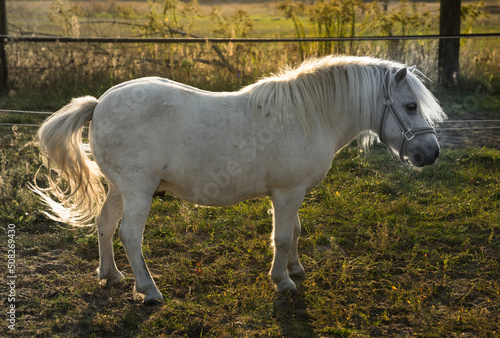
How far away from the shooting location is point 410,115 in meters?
3.47

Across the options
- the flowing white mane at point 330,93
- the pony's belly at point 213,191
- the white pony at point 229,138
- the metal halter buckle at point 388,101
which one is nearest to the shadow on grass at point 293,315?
the white pony at point 229,138

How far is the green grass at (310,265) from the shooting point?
3162 millimetres

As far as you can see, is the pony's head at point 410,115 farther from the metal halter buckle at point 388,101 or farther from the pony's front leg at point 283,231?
the pony's front leg at point 283,231

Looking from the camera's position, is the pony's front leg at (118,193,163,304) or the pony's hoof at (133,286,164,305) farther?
the pony's hoof at (133,286,164,305)

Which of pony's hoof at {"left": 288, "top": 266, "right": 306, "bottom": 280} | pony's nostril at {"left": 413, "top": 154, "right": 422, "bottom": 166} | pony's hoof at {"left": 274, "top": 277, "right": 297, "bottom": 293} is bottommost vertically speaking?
pony's hoof at {"left": 288, "top": 266, "right": 306, "bottom": 280}

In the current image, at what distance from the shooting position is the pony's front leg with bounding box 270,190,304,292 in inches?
136

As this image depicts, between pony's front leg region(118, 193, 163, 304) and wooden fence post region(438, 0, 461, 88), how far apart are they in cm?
747

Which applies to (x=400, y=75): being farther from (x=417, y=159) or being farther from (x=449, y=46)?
(x=449, y=46)

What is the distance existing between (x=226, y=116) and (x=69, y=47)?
6.83 meters

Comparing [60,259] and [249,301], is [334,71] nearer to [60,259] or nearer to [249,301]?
[249,301]

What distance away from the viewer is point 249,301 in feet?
11.2

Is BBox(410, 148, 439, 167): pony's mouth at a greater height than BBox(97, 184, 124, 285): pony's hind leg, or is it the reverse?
BBox(410, 148, 439, 167): pony's mouth

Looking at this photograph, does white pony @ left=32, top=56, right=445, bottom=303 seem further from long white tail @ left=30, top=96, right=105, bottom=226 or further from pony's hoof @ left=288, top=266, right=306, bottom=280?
pony's hoof @ left=288, top=266, right=306, bottom=280

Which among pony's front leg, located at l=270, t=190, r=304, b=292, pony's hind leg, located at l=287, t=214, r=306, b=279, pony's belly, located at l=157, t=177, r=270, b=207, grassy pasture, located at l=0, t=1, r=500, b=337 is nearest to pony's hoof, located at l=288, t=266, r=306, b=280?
pony's hind leg, located at l=287, t=214, r=306, b=279
